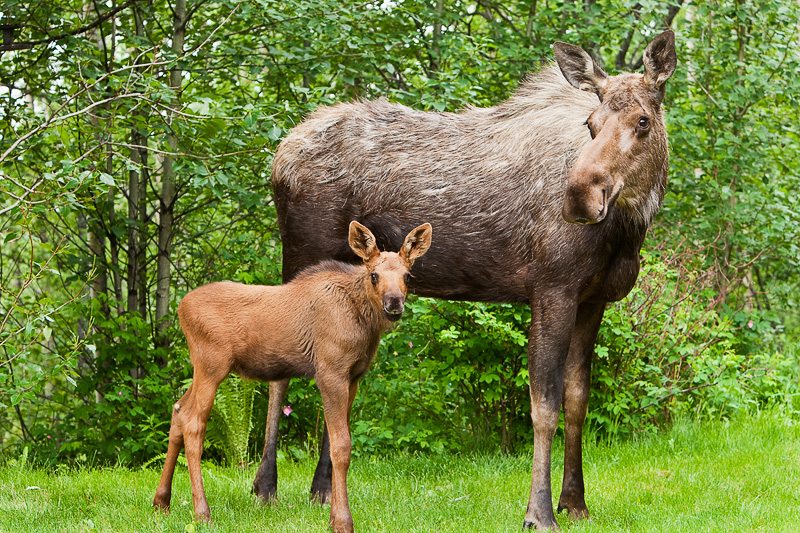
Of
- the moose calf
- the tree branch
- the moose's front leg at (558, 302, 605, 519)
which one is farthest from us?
the tree branch

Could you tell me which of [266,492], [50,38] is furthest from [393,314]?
[50,38]

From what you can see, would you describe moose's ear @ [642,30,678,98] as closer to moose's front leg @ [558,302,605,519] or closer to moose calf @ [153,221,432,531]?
moose's front leg @ [558,302,605,519]

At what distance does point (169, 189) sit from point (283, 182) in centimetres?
398

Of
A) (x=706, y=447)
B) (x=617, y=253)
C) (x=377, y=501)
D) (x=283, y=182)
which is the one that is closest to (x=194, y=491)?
(x=377, y=501)

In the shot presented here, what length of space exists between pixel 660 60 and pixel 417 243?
6.40 feet

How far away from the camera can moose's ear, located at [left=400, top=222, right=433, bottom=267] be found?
6.39 m

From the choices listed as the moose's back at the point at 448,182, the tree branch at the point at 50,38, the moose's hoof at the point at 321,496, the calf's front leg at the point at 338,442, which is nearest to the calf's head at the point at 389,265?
the calf's front leg at the point at 338,442

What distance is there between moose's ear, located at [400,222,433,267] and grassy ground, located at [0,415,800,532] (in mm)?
1772

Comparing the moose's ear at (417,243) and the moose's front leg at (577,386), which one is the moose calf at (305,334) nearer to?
the moose's ear at (417,243)

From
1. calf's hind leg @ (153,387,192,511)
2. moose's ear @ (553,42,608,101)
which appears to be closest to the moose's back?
moose's ear @ (553,42,608,101)

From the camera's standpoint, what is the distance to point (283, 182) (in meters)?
7.89

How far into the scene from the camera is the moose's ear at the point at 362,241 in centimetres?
641

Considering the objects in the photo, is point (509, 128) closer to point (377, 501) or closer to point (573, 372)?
point (573, 372)

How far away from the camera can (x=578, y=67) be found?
271 inches
